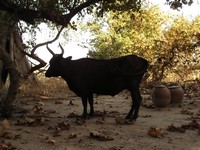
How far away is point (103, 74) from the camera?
806 centimetres

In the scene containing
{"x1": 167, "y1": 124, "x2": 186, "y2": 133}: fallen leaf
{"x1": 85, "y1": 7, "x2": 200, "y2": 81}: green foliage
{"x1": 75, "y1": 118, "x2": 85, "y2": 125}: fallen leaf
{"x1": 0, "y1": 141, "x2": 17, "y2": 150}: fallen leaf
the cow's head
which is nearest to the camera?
{"x1": 0, "y1": 141, "x2": 17, "y2": 150}: fallen leaf

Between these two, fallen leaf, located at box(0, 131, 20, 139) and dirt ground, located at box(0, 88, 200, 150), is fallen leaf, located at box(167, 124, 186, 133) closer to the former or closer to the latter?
dirt ground, located at box(0, 88, 200, 150)

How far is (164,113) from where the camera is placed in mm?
9656

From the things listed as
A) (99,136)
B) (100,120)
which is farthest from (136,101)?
(99,136)

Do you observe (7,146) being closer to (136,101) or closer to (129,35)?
(136,101)

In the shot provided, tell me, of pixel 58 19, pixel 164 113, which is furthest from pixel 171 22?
pixel 58 19

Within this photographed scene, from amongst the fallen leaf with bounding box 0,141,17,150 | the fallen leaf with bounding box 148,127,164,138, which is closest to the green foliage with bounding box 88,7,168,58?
the fallen leaf with bounding box 148,127,164,138

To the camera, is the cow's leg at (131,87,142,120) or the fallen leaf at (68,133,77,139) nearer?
the fallen leaf at (68,133,77,139)

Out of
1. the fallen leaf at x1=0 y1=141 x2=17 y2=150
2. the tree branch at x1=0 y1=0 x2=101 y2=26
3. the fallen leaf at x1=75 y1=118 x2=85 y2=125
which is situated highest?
the tree branch at x1=0 y1=0 x2=101 y2=26

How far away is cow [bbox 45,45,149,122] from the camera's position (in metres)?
7.91

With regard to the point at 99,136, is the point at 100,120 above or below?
above

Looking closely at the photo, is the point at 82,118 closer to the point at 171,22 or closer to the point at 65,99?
the point at 65,99

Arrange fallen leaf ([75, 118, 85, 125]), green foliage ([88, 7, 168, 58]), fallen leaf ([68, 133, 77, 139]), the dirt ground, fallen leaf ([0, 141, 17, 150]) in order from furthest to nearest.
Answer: green foliage ([88, 7, 168, 58]), fallen leaf ([75, 118, 85, 125]), fallen leaf ([68, 133, 77, 139]), the dirt ground, fallen leaf ([0, 141, 17, 150])

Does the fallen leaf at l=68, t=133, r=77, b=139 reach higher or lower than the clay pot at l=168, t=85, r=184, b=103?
lower
